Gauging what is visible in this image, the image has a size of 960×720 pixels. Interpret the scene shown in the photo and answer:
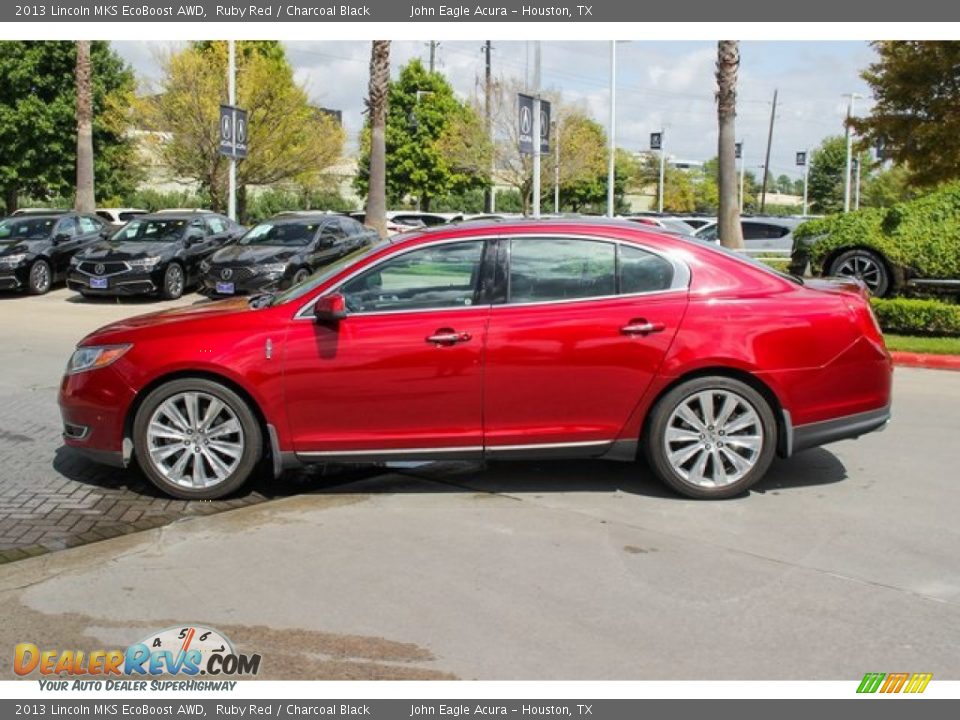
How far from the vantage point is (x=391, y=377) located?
584 cm

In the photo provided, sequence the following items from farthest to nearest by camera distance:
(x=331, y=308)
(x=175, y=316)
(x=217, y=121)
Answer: (x=217, y=121) < (x=175, y=316) < (x=331, y=308)

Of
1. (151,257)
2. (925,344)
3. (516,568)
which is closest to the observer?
(516,568)

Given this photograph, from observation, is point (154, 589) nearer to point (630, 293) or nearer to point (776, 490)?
point (630, 293)

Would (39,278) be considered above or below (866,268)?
below

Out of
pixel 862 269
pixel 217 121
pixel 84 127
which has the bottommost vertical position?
pixel 862 269

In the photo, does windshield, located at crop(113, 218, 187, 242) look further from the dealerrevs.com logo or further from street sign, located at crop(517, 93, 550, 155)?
the dealerrevs.com logo

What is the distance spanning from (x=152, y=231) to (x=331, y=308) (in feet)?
49.6

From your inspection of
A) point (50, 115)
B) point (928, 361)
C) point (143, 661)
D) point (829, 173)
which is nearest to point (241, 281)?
point (928, 361)

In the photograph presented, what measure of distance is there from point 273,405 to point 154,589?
1487 mm

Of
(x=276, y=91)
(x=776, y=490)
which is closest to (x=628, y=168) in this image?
(x=276, y=91)

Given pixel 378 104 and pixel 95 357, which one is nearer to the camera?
pixel 95 357

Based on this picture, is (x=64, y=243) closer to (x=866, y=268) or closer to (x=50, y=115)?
(x=866, y=268)

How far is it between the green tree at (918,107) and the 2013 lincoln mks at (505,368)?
13865 millimetres

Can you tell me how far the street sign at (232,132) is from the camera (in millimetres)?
20766
